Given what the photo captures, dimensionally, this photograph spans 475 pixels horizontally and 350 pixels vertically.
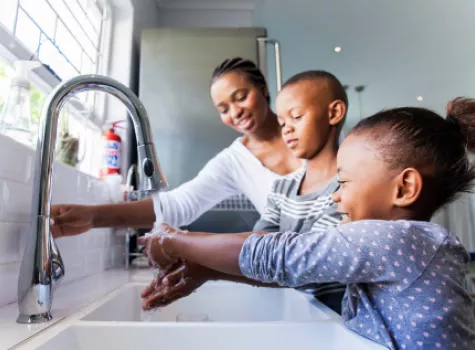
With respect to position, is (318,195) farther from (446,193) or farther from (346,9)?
(346,9)

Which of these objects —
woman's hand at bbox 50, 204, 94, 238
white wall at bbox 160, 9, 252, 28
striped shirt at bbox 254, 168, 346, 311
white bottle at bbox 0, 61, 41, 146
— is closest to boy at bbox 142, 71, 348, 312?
striped shirt at bbox 254, 168, 346, 311

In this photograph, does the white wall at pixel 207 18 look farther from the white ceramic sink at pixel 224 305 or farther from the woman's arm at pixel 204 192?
the white ceramic sink at pixel 224 305

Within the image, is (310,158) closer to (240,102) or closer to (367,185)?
(367,185)

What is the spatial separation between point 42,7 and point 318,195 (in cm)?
96

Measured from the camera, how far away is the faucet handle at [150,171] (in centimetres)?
60

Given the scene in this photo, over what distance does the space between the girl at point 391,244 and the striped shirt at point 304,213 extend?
18 cm

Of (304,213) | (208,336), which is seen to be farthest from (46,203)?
(304,213)

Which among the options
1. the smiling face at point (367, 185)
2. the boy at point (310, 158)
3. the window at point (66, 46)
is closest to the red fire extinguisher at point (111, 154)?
the window at point (66, 46)

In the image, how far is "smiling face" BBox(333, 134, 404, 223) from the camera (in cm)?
55

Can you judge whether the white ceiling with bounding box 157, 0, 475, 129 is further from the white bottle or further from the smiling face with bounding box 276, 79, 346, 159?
the white bottle

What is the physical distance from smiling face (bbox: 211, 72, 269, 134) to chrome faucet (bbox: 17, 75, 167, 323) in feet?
2.83

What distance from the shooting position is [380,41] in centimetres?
279

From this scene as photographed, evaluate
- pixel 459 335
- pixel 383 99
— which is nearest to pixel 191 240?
pixel 459 335

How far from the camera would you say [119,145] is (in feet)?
4.92
